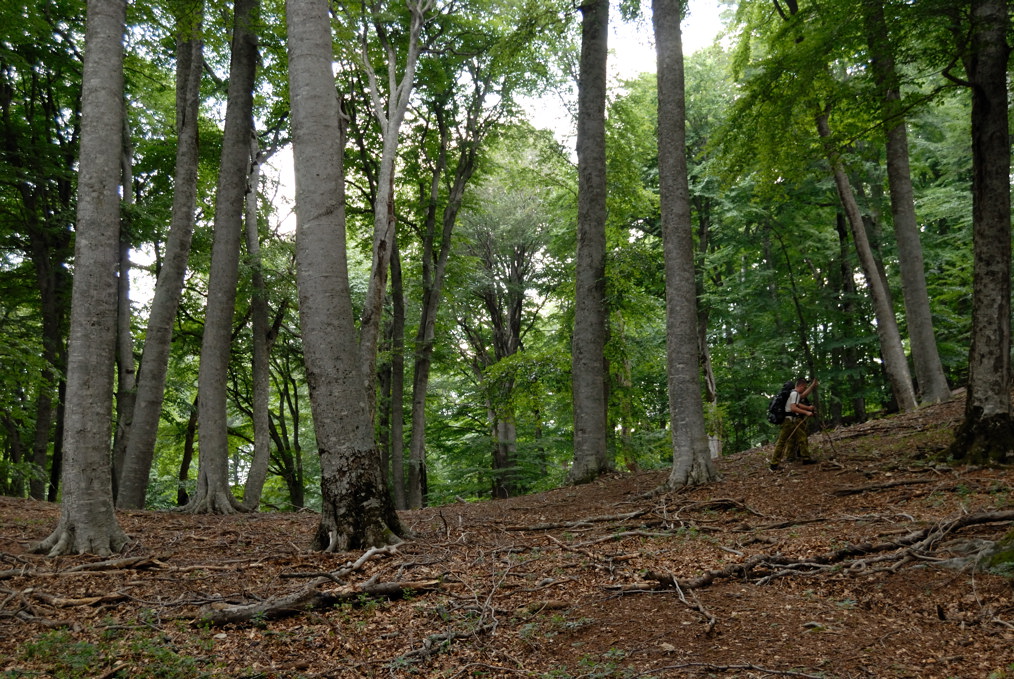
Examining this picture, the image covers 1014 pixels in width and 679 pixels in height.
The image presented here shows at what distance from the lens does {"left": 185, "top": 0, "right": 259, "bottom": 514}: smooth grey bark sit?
11148 mm

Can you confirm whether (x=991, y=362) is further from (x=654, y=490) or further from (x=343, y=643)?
(x=343, y=643)

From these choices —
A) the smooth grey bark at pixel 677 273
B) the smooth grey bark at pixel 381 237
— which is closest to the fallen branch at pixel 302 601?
the smooth grey bark at pixel 677 273

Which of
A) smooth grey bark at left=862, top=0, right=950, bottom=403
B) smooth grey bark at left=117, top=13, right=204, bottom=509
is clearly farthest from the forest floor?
smooth grey bark at left=862, top=0, right=950, bottom=403

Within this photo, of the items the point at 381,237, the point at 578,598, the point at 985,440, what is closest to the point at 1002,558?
the point at 578,598

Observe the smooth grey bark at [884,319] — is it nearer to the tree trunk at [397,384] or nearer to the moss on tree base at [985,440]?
the moss on tree base at [985,440]

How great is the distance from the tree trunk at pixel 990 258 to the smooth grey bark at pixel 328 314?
6.90 metres

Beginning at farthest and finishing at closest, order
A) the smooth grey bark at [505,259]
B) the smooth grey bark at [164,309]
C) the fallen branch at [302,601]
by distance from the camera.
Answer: the smooth grey bark at [505,259]
the smooth grey bark at [164,309]
the fallen branch at [302,601]

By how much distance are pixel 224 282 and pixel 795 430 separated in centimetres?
952

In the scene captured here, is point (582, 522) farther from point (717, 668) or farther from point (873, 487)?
point (717, 668)

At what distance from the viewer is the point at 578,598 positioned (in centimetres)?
514

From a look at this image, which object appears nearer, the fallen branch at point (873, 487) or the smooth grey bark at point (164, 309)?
the fallen branch at point (873, 487)

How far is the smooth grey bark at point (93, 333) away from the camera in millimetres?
6707

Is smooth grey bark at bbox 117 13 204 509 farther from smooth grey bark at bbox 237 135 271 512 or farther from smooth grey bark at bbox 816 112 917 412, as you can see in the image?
smooth grey bark at bbox 816 112 917 412

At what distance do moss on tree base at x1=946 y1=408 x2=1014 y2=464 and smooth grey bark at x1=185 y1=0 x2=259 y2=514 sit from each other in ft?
34.7
